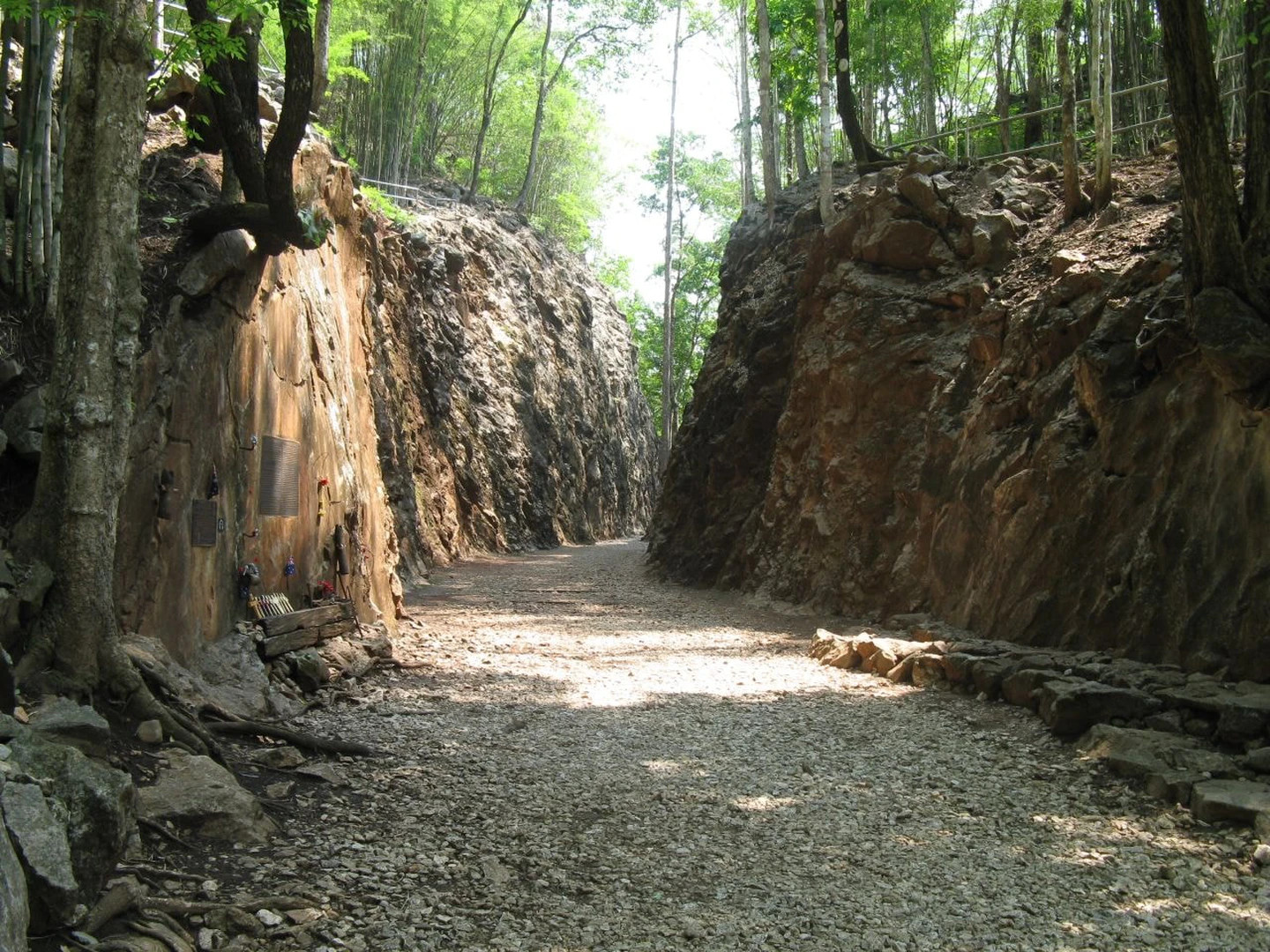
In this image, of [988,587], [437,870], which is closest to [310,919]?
[437,870]

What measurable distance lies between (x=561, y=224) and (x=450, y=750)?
32.5 meters

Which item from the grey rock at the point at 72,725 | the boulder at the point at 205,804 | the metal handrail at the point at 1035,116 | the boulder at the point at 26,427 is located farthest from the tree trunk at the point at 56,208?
the metal handrail at the point at 1035,116

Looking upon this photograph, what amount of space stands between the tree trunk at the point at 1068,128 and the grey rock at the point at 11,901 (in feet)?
38.3

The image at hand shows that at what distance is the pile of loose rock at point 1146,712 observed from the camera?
470cm

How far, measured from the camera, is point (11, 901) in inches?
98.1

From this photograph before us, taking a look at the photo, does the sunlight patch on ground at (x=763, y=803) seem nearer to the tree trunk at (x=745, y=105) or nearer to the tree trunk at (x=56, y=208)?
the tree trunk at (x=56, y=208)

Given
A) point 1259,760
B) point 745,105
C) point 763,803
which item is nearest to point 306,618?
point 763,803

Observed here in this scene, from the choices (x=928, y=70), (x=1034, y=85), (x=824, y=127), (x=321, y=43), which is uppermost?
(x=928, y=70)

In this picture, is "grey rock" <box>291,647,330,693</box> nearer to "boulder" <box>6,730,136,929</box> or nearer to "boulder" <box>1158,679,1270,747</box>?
"boulder" <box>6,730,136,929</box>

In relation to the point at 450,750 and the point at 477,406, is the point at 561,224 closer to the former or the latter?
the point at 477,406

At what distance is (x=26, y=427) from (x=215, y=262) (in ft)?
6.86

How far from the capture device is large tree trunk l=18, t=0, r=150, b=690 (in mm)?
4477

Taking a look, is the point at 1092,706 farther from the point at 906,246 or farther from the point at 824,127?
the point at 824,127

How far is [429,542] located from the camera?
1873 centimetres
